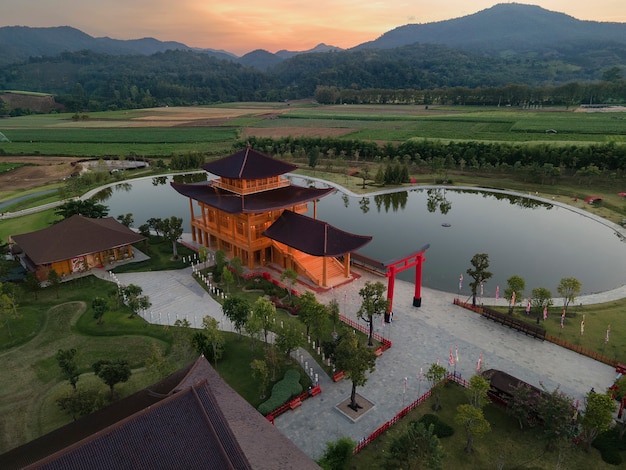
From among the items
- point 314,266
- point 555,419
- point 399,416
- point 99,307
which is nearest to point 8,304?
point 99,307

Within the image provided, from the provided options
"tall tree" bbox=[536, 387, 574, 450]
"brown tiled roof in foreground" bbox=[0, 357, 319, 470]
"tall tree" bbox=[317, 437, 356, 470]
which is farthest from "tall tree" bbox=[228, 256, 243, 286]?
"tall tree" bbox=[536, 387, 574, 450]

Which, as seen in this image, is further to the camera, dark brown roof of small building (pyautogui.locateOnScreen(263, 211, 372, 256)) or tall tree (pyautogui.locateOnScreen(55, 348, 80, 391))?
Result: dark brown roof of small building (pyautogui.locateOnScreen(263, 211, 372, 256))

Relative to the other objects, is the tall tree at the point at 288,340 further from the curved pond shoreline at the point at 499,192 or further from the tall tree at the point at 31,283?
the tall tree at the point at 31,283

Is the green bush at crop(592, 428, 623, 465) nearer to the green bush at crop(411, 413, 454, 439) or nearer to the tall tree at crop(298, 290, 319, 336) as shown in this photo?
the green bush at crop(411, 413, 454, 439)

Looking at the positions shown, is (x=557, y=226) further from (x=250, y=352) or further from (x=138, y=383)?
(x=138, y=383)

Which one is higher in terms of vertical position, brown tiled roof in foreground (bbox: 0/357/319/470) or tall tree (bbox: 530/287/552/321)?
brown tiled roof in foreground (bbox: 0/357/319/470)

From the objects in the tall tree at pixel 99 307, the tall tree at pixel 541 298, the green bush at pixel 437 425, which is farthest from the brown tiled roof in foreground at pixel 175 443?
the tall tree at pixel 541 298
